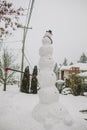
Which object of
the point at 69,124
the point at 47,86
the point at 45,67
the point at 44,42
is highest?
the point at 44,42

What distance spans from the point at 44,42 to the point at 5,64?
25.9m

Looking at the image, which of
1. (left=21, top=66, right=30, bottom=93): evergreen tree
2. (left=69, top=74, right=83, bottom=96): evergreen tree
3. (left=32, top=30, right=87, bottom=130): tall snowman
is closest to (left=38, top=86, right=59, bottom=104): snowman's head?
(left=32, top=30, right=87, bottom=130): tall snowman

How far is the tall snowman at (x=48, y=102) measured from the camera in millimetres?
6406

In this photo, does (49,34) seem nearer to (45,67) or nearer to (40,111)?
(45,67)

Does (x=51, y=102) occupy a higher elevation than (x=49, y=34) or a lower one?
lower

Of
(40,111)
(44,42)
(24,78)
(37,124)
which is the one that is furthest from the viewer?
(24,78)

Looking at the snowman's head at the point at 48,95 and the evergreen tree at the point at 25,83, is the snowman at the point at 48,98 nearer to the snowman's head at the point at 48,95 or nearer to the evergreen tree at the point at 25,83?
the snowman's head at the point at 48,95

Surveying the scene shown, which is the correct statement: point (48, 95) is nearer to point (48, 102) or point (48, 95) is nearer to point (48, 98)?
point (48, 98)

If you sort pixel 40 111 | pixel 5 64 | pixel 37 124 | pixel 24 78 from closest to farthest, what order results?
pixel 37 124
pixel 40 111
pixel 24 78
pixel 5 64

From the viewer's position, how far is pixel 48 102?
6.86m

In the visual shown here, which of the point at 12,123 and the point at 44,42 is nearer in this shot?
the point at 12,123

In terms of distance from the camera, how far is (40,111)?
680 cm

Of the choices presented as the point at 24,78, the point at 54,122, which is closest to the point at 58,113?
the point at 54,122

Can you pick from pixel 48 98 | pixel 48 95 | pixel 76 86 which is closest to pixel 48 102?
pixel 48 98
